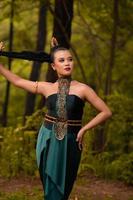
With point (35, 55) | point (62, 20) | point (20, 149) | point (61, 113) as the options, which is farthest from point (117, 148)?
point (61, 113)

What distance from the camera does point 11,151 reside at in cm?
1007

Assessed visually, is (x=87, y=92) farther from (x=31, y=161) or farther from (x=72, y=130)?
(x=31, y=161)

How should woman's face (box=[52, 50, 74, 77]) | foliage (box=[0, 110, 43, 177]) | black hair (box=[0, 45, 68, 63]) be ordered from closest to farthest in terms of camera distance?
woman's face (box=[52, 50, 74, 77])
black hair (box=[0, 45, 68, 63])
foliage (box=[0, 110, 43, 177])

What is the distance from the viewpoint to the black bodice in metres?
5.39

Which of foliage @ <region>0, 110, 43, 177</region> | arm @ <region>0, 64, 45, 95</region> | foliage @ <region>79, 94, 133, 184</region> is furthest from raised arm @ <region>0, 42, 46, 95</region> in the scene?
foliage @ <region>0, 110, 43, 177</region>

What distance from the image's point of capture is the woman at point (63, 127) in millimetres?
5410

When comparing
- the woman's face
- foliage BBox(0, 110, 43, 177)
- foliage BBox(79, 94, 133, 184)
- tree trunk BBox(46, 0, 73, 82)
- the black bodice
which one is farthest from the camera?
tree trunk BBox(46, 0, 73, 82)

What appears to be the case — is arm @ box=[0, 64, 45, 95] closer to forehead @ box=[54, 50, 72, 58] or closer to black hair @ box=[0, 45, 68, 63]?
black hair @ box=[0, 45, 68, 63]

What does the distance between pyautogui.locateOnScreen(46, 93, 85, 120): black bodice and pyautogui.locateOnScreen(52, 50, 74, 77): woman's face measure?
247 mm

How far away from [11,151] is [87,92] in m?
4.85

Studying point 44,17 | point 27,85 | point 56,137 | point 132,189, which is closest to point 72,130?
point 56,137

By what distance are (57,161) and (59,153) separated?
78 millimetres

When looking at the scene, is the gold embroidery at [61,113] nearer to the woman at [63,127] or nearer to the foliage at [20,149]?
the woman at [63,127]

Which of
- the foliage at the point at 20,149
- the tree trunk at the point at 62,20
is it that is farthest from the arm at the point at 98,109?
the tree trunk at the point at 62,20
